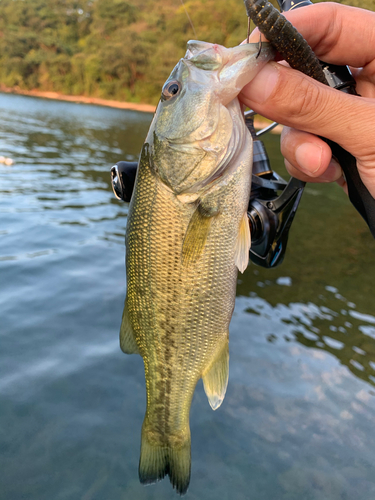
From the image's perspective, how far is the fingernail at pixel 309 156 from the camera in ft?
6.72

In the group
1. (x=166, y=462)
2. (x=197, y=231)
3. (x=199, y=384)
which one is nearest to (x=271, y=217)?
(x=197, y=231)

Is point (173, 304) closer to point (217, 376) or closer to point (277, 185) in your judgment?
point (217, 376)

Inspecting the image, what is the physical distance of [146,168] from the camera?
6.68ft

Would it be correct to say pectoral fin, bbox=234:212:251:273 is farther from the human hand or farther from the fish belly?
the human hand

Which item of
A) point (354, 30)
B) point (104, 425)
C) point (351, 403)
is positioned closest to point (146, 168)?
point (354, 30)

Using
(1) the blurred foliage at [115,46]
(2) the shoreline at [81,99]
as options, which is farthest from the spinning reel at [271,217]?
(2) the shoreline at [81,99]

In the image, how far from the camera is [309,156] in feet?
6.78

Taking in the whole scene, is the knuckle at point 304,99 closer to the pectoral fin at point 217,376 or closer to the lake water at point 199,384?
the pectoral fin at point 217,376

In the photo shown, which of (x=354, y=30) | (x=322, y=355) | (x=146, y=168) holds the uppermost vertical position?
(x=354, y=30)

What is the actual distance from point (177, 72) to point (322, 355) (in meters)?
4.31

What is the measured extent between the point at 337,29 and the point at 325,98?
90cm

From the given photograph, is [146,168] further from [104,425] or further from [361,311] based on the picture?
[361,311]

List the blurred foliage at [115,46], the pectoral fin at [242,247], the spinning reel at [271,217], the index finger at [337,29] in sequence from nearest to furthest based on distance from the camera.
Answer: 1. the pectoral fin at [242,247]
2. the index finger at [337,29]
3. the spinning reel at [271,217]
4. the blurred foliage at [115,46]

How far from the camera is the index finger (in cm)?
219
